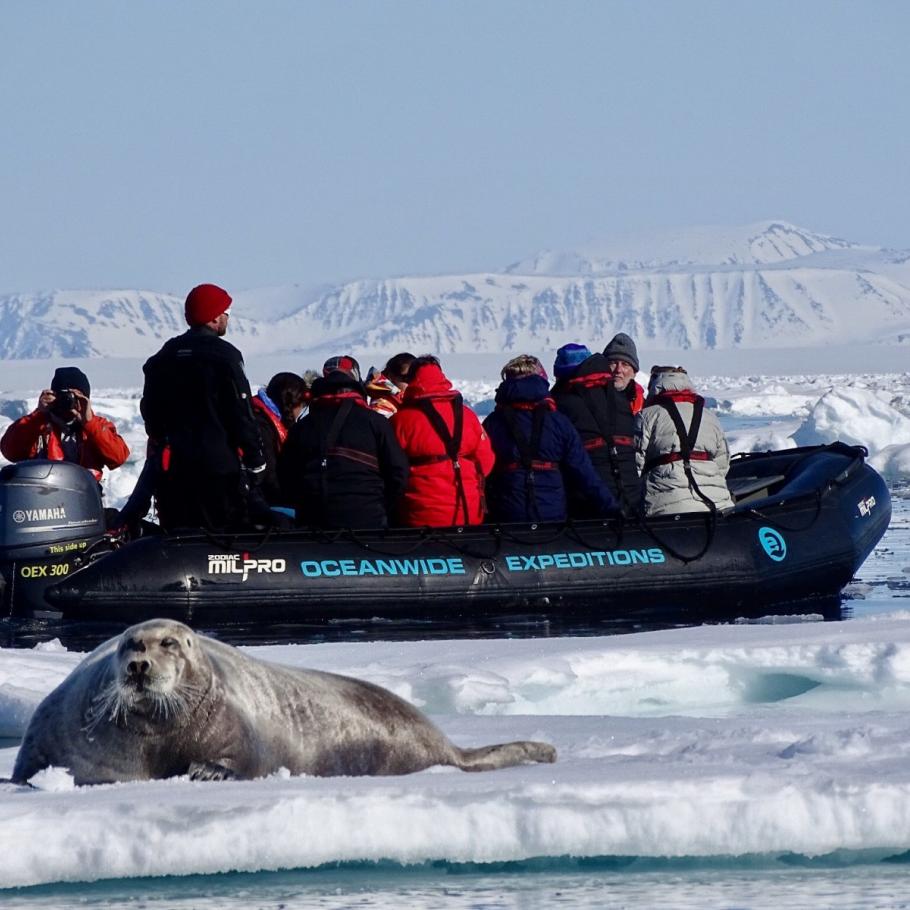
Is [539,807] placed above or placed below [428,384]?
below

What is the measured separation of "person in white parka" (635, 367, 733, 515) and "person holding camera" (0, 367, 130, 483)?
262cm

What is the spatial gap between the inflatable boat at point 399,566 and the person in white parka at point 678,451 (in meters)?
0.13

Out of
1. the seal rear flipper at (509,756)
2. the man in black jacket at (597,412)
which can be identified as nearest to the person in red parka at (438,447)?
the man in black jacket at (597,412)

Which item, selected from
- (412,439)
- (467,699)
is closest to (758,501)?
(412,439)

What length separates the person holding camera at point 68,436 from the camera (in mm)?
8914

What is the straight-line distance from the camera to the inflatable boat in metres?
8.52

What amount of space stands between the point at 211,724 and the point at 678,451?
198 inches

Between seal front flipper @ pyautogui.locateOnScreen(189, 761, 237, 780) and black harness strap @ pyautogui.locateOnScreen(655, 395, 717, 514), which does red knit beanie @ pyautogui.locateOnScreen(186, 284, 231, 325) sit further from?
seal front flipper @ pyautogui.locateOnScreen(189, 761, 237, 780)

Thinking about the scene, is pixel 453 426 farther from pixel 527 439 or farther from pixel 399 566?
pixel 399 566

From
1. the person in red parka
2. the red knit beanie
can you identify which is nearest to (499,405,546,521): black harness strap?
the person in red parka

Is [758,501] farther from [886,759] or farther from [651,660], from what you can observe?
[886,759]

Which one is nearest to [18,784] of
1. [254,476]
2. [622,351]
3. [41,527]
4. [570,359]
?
[254,476]

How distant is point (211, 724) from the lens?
429 cm

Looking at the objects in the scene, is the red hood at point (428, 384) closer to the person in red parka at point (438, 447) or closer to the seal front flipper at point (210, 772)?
the person in red parka at point (438, 447)
